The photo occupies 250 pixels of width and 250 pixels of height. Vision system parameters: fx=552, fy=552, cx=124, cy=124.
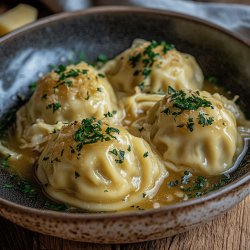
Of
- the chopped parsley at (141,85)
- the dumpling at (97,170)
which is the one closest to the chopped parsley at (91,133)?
the dumpling at (97,170)

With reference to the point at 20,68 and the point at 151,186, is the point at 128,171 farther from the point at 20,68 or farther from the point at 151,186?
the point at 20,68

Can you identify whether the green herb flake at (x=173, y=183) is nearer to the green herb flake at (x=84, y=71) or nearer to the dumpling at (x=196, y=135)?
the dumpling at (x=196, y=135)

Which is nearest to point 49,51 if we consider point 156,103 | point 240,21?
point 156,103

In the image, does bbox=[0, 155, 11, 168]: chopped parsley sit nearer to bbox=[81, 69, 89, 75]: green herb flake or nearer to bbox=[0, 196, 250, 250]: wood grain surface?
bbox=[0, 196, 250, 250]: wood grain surface

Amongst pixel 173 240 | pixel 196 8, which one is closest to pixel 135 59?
pixel 196 8

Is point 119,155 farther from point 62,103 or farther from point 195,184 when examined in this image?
point 62,103

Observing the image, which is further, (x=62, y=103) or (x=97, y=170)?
(x=62, y=103)

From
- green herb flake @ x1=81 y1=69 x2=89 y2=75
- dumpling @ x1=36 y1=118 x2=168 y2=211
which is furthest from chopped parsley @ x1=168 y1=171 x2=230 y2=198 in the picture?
green herb flake @ x1=81 y1=69 x2=89 y2=75
